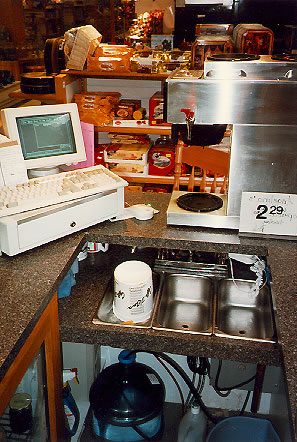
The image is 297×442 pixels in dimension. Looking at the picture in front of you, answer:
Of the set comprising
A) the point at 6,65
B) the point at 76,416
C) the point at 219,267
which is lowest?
the point at 76,416

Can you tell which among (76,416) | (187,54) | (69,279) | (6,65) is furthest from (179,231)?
(6,65)

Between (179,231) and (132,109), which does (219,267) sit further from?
(132,109)

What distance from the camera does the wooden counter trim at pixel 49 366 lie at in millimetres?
1300

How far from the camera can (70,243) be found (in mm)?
1786

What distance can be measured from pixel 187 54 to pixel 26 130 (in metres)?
2.12

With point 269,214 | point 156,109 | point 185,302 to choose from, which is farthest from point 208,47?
point 185,302

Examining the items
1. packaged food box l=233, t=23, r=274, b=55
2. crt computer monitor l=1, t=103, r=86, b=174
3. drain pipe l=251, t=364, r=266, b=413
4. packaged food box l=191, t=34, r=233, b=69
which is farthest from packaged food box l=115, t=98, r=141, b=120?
drain pipe l=251, t=364, r=266, b=413

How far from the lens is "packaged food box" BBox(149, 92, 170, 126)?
3.43 meters

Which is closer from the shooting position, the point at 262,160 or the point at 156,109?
the point at 262,160

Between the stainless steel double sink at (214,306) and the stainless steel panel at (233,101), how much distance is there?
72 centimetres

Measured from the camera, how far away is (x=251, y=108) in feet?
5.53

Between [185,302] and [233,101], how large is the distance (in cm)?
88

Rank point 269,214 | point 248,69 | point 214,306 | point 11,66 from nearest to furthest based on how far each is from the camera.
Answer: point 248,69 → point 269,214 → point 214,306 → point 11,66

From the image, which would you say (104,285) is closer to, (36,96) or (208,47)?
(208,47)
